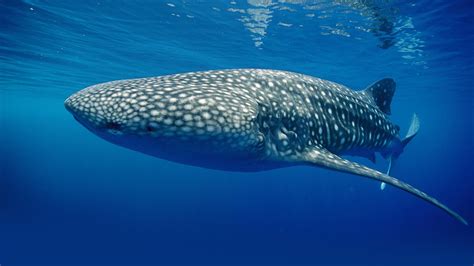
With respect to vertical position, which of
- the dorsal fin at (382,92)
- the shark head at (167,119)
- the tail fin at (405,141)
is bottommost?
the tail fin at (405,141)

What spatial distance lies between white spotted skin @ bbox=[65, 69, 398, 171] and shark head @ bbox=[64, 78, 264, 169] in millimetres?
11

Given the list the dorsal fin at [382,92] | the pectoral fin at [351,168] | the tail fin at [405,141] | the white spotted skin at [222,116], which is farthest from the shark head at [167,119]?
the tail fin at [405,141]

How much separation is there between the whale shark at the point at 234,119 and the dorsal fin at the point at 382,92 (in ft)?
4.31

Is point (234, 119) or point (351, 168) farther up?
point (234, 119)

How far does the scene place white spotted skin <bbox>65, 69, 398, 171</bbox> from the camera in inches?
149

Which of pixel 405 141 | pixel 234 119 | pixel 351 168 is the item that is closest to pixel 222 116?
pixel 234 119

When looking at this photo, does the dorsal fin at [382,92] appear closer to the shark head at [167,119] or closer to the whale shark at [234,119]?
the whale shark at [234,119]

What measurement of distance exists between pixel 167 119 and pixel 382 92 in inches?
245


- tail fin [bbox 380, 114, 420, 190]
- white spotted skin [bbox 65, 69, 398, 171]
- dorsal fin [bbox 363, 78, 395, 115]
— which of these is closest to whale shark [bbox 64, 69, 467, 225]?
white spotted skin [bbox 65, 69, 398, 171]

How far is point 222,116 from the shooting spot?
13.1 feet

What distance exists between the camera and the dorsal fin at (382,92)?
807 centimetres

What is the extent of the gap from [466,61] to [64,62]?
2803 centimetres

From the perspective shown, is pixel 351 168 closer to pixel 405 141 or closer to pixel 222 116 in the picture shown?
pixel 222 116

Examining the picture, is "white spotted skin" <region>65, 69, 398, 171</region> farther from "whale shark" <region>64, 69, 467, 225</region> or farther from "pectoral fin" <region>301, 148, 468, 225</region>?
"pectoral fin" <region>301, 148, 468, 225</region>
